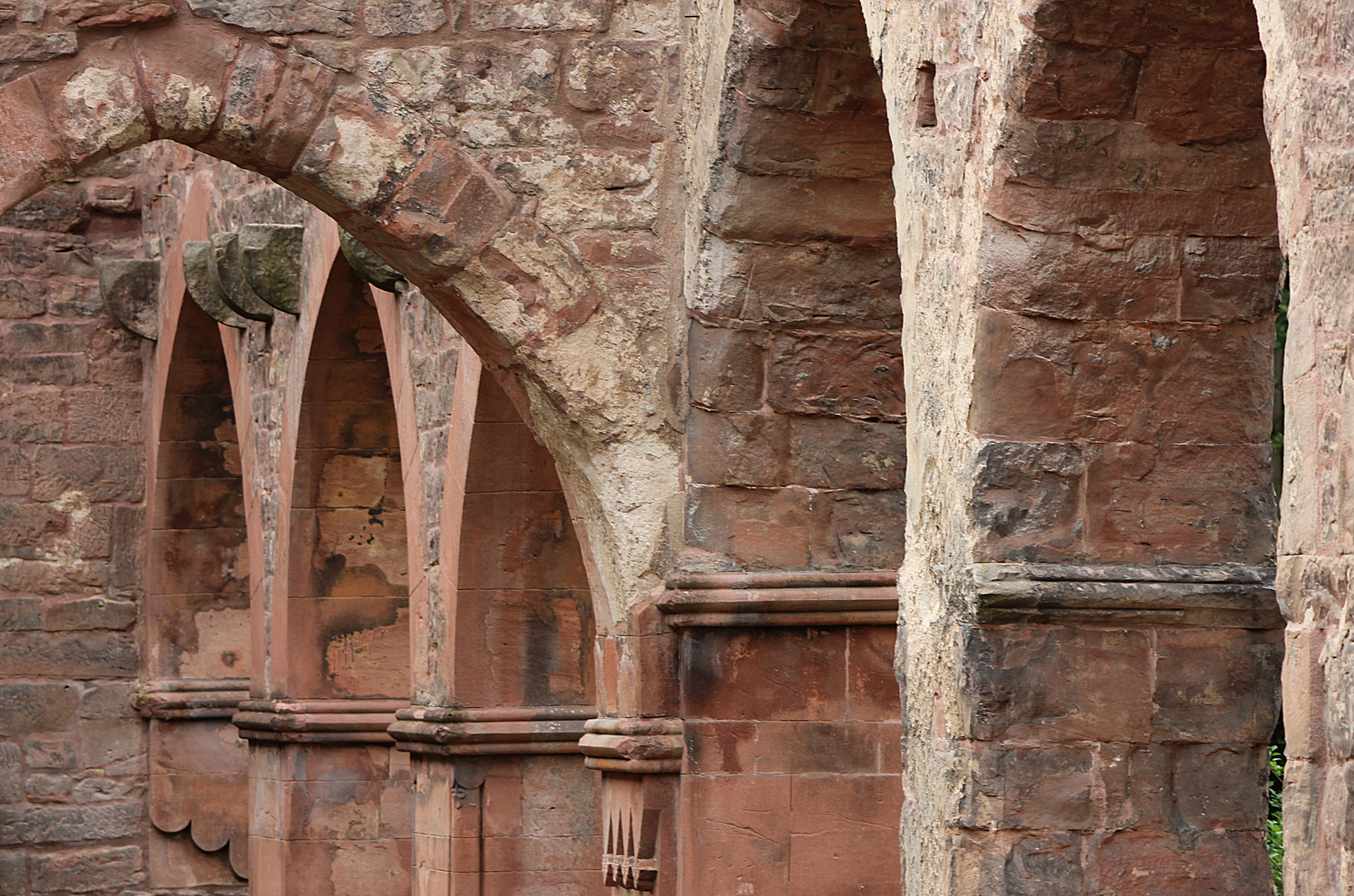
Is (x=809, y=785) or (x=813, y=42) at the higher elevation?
(x=813, y=42)

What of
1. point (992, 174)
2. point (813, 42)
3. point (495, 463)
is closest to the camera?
point (992, 174)

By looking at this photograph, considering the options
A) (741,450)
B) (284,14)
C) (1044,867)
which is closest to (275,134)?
(284,14)

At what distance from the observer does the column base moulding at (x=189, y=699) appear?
9.60 m

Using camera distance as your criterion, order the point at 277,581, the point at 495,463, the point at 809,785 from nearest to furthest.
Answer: the point at 809,785, the point at 495,463, the point at 277,581

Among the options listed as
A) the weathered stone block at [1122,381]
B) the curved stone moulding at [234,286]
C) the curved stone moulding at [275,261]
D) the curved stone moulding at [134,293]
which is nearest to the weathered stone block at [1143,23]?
the weathered stone block at [1122,381]

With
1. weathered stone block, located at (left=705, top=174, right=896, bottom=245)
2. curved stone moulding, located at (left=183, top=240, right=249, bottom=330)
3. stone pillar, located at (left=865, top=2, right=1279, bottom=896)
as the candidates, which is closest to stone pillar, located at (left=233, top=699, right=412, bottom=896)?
curved stone moulding, located at (left=183, top=240, right=249, bottom=330)

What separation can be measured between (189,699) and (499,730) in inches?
154

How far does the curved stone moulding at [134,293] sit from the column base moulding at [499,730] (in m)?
4.12

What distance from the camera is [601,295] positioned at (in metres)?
4.88

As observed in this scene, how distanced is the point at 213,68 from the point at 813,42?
1.34m

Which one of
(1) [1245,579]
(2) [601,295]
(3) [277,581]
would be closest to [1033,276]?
(1) [1245,579]

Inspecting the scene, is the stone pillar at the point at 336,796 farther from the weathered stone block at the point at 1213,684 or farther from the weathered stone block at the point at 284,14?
the weathered stone block at the point at 1213,684

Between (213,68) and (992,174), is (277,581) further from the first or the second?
(992,174)

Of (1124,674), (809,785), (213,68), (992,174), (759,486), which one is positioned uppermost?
(213,68)
